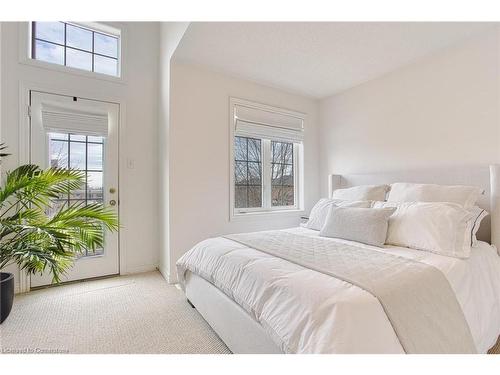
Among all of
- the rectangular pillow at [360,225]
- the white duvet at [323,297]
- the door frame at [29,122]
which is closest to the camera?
the white duvet at [323,297]

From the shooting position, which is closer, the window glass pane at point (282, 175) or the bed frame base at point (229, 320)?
the bed frame base at point (229, 320)

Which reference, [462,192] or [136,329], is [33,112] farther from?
[462,192]

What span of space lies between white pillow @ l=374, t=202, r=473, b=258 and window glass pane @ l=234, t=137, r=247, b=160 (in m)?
1.91

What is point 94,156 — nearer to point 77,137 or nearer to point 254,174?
point 77,137

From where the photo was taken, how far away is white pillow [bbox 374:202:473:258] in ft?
5.60

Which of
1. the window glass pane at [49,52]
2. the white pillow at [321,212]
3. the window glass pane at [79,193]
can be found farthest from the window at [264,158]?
the window glass pane at [49,52]

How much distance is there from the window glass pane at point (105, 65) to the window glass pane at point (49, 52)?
32 cm

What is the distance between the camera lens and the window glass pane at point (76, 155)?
8.94 ft

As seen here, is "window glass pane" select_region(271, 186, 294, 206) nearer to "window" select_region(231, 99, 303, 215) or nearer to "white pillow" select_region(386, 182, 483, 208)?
"window" select_region(231, 99, 303, 215)

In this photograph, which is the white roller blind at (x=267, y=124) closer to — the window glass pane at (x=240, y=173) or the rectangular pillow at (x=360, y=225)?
the window glass pane at (x=240, y=173)

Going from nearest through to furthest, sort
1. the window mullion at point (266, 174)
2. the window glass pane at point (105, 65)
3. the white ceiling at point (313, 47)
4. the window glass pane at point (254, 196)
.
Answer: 1. the white ceiling at point (313, 47)
2. the window glass pane at point (105, 65)
3. the window glass pane at point (254, 196)
4. the window mullion at point (266, 174)

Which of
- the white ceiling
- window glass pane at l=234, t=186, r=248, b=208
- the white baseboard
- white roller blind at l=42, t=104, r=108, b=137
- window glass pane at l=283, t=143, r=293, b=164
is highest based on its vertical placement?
the white ceiling

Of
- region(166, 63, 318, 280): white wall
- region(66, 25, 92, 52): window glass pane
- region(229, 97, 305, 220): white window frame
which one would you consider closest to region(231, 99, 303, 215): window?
region(229, 97, 305, 220): white window frame

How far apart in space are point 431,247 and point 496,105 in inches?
56.0
